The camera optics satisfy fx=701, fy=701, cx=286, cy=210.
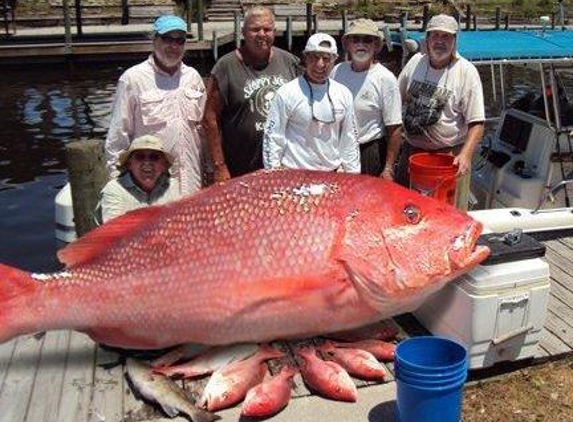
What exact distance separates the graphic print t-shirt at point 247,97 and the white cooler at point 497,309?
2.00m

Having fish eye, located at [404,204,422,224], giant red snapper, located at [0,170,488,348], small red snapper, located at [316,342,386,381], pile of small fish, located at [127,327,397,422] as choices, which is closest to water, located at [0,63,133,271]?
giant red snapper, located at [0,170,488,348]

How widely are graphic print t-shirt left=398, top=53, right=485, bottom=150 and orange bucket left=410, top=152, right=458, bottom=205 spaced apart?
338 mm

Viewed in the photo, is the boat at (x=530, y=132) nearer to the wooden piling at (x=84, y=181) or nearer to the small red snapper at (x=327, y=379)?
the small red snapper at (x=327, y=379)

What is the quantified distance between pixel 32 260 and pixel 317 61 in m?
6.69

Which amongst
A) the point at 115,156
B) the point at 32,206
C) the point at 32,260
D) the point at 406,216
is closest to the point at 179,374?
the point at 406,216

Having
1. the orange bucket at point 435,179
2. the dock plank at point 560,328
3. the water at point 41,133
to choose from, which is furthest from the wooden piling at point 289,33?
the dock plank at point 560,328

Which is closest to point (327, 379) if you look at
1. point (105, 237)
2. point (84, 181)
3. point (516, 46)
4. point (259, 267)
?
point (259, 267)

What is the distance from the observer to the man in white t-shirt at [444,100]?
5.51 m

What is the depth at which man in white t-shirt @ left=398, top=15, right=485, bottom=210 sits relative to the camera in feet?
18.1

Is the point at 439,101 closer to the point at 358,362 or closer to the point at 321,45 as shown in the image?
the point at 321,45

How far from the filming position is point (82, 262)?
3.85 meters

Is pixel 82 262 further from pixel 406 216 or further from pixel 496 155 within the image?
pixel 496 155

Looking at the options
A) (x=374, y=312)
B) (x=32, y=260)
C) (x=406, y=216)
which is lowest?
(x=32, y=260)

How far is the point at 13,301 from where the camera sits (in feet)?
11.6
